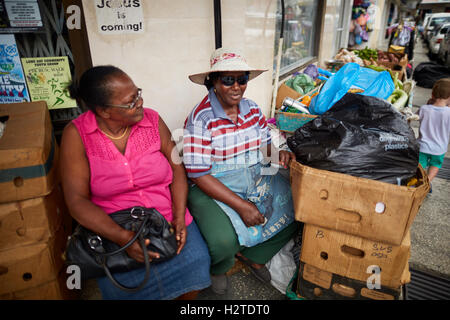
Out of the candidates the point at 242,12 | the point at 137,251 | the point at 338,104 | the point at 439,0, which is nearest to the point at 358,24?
the point at 242,12

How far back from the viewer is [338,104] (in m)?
1.97

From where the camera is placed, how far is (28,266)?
1.59 metres

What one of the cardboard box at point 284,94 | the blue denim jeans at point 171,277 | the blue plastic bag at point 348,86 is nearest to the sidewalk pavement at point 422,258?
the blue denim jeans at point 171,277

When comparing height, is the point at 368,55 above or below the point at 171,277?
above

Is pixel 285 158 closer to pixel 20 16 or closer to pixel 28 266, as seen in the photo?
pixel 28 266

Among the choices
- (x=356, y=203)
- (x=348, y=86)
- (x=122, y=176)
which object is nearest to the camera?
(x=356, y=203)

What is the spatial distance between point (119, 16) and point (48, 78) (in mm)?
736

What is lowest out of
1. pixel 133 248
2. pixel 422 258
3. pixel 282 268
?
pixel 422 258

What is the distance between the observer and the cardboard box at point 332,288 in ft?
5.55

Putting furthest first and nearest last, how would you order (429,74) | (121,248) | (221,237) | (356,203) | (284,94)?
(429,74)
(284,94)
(221,237)
(356,203)
(121,248)

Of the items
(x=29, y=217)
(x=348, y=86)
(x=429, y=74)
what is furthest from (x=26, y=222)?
(x=429, y=74)

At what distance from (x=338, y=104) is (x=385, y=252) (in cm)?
99

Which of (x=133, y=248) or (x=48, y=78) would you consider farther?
(x=48, y=78)

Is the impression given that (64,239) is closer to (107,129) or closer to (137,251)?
(137,251)
